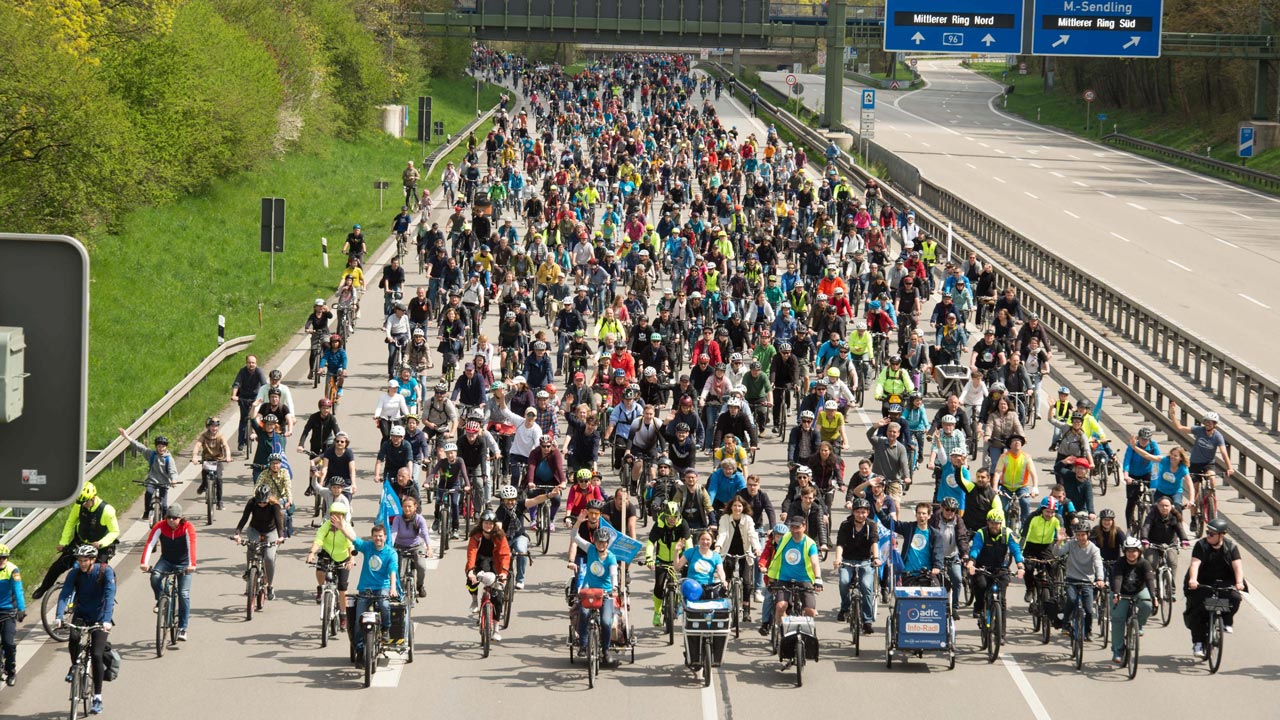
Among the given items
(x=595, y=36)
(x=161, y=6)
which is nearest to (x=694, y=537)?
(x=161, y=6)

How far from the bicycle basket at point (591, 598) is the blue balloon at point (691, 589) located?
71 centimetres

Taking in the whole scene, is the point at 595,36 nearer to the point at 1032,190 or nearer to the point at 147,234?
the point at 1032,190

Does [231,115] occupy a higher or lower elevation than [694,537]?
higher

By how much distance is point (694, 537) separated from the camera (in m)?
16.7

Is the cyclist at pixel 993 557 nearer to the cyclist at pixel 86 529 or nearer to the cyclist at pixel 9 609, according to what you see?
the cyclist at pixel 86 529

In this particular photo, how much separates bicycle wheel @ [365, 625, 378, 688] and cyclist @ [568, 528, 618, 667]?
5.71 ft

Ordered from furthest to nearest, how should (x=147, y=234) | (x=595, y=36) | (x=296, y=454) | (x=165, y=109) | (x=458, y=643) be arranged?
(x=595, y=36) < (x=165, y=109) < (x=147, y=234) < (x=296, y=454) < (x=458, y=643)

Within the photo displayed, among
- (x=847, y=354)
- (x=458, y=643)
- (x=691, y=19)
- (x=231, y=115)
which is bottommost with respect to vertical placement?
(x=458, y=643)

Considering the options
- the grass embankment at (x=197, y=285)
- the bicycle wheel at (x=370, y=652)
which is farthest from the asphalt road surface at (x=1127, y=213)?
the bicycle wheel at (x=370, y=652)

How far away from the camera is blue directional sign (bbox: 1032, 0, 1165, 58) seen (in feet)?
181

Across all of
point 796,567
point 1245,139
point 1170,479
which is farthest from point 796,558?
point 1245,139

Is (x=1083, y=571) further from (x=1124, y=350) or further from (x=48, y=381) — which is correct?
(x=1124, y=350)

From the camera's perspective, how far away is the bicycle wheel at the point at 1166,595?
686 inches

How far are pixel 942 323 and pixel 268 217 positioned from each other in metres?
13.8
